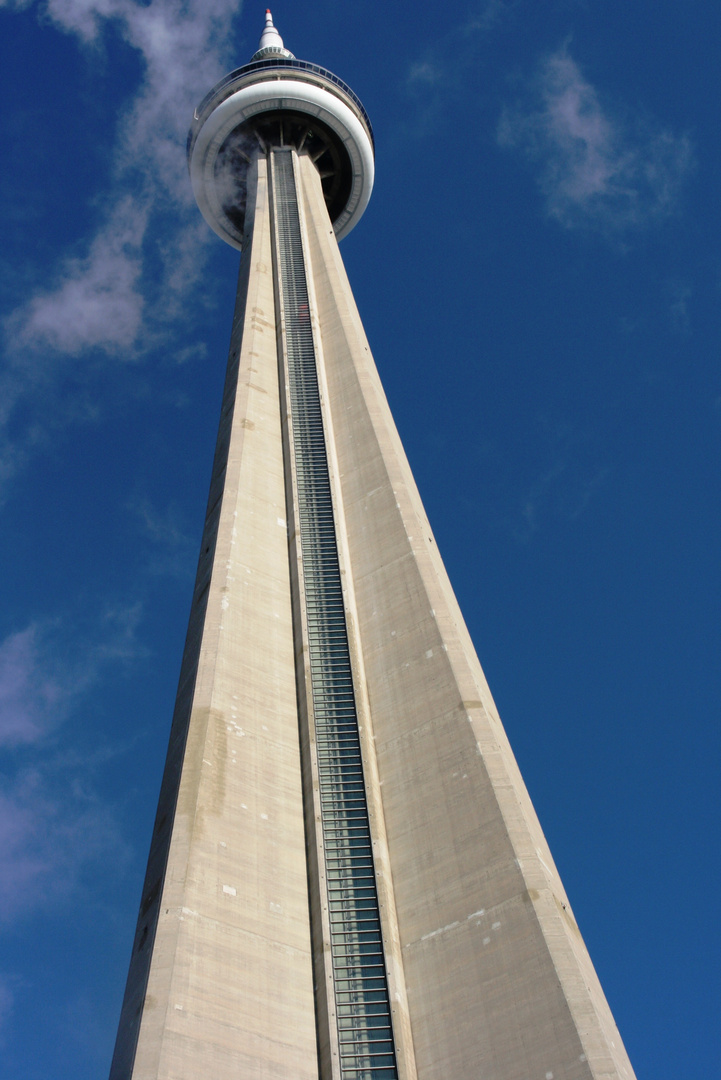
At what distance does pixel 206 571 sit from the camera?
21.7 m

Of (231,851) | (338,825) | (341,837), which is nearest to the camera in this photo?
(231,851)

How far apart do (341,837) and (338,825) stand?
0.77 ft

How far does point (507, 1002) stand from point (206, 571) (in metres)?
10.9

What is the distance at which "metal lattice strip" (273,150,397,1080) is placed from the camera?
1461cm

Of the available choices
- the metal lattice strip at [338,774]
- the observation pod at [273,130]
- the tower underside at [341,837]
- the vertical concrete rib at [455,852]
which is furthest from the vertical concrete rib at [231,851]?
the observation pod at [273,130]

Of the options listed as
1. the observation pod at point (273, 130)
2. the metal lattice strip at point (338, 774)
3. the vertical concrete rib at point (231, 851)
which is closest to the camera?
the vertical concrete rib at point (231, 851)

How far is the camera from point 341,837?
17.2 m

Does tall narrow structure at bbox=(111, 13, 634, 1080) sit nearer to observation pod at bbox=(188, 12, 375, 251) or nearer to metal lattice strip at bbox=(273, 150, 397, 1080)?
metal lattice strip at bbox=(273, 150, 397, 1080)

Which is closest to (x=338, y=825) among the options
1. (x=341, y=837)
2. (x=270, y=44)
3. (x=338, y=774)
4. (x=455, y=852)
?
(x=341, y=837)

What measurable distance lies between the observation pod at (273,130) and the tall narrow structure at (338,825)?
59.3ft

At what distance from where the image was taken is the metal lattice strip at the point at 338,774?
47.9 feet

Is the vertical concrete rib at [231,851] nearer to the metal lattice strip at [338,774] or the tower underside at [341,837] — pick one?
the tower underside at [341,837]

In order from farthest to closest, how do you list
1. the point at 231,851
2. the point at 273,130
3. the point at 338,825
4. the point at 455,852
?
the point at 273,130 < the point at 338,825 < the point at 455,852 < the point at 231,851

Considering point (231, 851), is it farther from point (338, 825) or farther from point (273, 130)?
point (273, 130)
